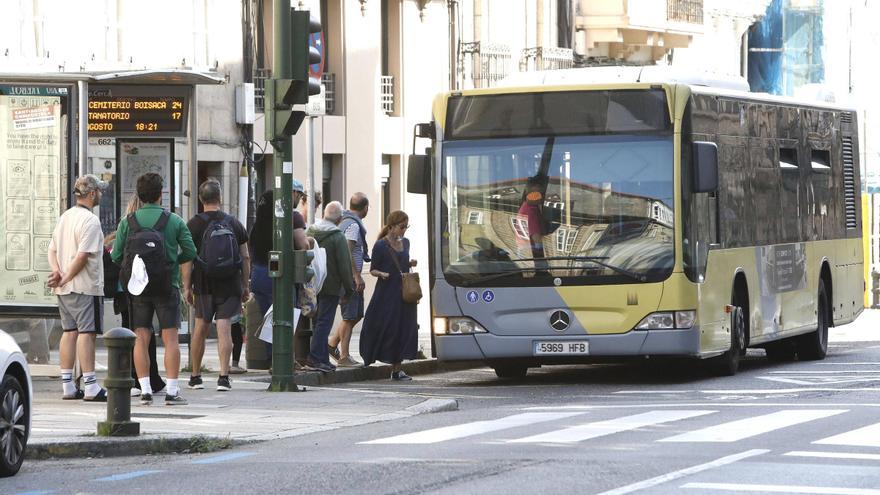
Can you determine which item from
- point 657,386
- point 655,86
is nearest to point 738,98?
point 655,86

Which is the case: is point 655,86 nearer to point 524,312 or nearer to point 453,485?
point 524,312

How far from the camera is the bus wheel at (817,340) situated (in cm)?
2569

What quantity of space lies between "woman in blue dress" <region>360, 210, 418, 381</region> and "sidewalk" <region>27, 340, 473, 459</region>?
0.53 metres

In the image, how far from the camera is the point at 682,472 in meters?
12.0

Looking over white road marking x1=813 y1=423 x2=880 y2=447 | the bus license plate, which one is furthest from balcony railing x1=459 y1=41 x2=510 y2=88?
white road marking x1=813 y1=423 x2=880 y2=447

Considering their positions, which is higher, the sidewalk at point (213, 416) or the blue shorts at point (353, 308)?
the blue shorts at point (353, 308)

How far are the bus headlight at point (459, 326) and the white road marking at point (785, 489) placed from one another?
30.1ft

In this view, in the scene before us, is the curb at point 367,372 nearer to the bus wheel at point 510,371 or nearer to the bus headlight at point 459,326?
the bus wheel at point 510,371

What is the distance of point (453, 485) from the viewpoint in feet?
37.7

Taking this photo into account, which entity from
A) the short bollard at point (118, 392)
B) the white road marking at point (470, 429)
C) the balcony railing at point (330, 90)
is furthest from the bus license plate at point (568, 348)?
the balcony railing at point (330, 90)

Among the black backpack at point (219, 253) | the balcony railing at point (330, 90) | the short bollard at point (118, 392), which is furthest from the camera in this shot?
the balcony railing at point (330, 90)

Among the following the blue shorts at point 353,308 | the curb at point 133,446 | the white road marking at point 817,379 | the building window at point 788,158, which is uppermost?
the building window at point 788,158

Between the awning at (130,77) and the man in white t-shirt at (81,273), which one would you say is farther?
the awning at (130,77)

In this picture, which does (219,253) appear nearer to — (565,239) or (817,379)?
(565,239)
